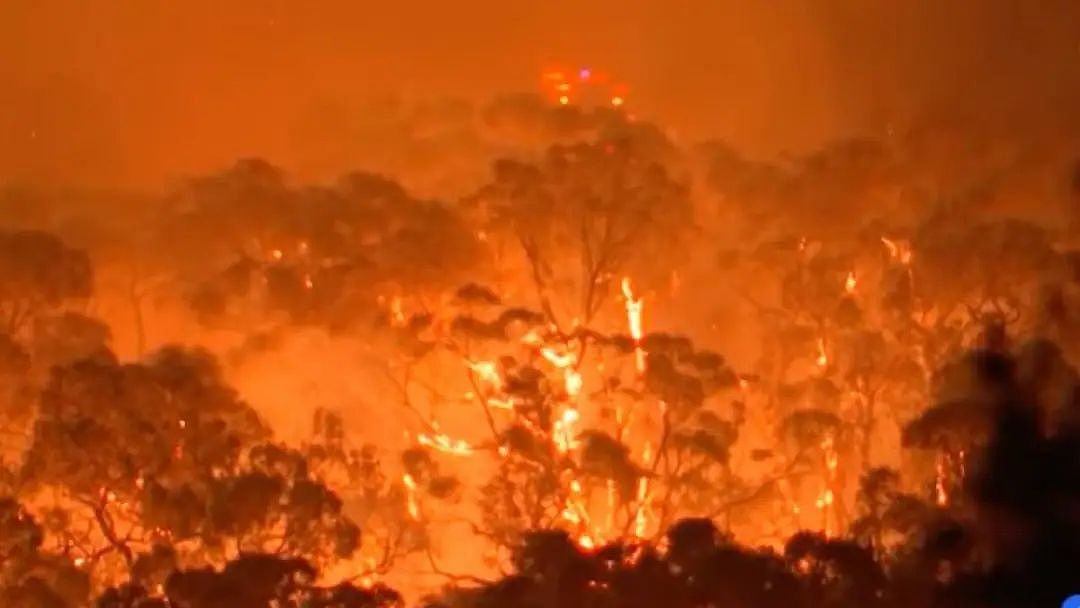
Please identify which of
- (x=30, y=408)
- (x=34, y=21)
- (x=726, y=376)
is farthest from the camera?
(x=34, y=21)

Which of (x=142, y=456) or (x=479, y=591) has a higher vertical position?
(x=142, y=456)

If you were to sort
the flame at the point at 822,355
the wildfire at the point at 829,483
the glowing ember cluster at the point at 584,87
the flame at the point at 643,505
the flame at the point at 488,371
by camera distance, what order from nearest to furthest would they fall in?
the flame at the point at 643,505
the flame at the point at 488,371
the wildfire at the point at 829,483
the glowing ember cluster at the point at 584,87
the flame at the point at 822,355

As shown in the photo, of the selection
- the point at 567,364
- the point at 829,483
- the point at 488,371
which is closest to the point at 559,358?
the point at 567,364

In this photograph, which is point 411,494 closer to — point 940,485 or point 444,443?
point 444,443

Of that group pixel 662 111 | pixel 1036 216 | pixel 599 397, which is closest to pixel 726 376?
pixel 599 397

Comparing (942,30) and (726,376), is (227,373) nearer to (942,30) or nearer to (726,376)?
(726,376)

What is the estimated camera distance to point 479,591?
5492 millimetres

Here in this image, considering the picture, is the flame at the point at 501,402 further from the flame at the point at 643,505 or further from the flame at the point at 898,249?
the flame at the point at 898,249

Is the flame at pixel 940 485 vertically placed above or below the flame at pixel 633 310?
below

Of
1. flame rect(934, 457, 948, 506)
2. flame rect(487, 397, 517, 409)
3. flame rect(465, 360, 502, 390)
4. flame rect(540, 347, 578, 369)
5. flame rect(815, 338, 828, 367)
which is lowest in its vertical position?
flame rect(934, 457, 948, 506)

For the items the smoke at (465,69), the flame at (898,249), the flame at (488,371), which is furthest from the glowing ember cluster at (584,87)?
the flame at (898,249)

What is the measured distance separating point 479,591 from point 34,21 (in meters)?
4.00

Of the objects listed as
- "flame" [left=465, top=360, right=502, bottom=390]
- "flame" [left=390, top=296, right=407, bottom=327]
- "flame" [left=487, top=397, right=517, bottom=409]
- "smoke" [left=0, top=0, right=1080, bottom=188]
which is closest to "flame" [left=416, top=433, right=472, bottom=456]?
"flame" [left=487, top=397, right=517, bottom=409]

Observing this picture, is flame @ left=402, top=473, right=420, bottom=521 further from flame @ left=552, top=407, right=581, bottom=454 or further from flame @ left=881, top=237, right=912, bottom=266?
flame @ left=881, top=237, right=912, bottom=266
